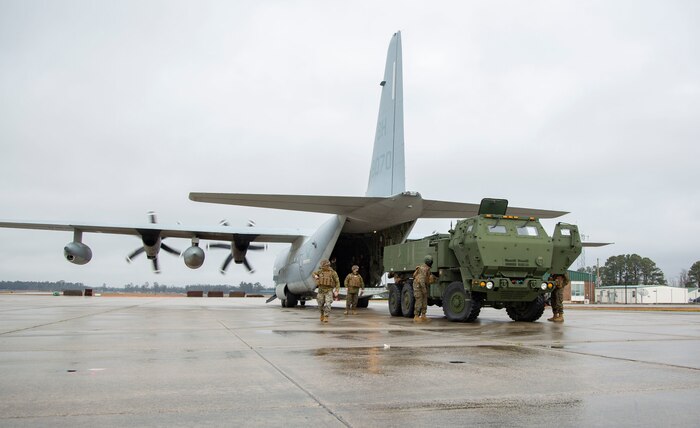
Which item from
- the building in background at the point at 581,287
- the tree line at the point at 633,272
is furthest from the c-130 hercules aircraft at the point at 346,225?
the tree line at the point at 633,272

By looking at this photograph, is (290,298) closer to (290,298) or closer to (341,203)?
(290,298)

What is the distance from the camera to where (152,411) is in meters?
4.32

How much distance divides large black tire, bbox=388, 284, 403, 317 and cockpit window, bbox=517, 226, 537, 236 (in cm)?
467

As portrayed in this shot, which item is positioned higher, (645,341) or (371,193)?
(371,193)

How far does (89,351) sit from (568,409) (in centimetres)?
620

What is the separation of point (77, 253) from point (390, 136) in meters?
15.5

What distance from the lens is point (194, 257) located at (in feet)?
86.0

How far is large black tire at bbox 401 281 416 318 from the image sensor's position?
642 inches

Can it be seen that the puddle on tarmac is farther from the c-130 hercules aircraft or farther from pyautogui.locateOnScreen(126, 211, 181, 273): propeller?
pyautogui.locateOnScreen(126, 211, 181, 273): propeller

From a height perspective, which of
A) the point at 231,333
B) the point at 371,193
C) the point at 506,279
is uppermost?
the point at 371,193

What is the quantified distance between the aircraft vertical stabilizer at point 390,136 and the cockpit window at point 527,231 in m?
5.30

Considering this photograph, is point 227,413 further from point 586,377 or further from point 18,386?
point 586,377

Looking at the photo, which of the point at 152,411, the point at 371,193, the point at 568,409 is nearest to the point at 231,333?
the point at 152,411

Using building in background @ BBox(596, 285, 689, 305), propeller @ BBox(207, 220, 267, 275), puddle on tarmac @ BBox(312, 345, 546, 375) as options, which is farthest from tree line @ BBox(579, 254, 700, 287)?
puddle on tarmac @ BBox(312, 345, 546, 375)
